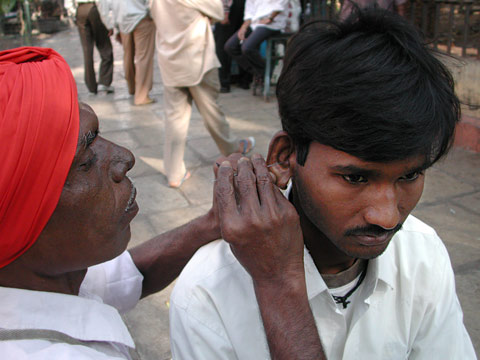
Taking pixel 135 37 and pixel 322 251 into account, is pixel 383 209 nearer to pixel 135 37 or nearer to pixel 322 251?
pixel 322 251

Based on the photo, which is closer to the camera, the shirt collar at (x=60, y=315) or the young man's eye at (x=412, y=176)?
the shirt collar at (x=60, y=315)

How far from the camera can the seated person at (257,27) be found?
262 inches

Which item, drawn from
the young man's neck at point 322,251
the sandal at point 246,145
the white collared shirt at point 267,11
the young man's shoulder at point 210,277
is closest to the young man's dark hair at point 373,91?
the young man's neck at point 322,251

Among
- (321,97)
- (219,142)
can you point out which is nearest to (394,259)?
(321,97)

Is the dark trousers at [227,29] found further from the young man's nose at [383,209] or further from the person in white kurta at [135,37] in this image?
the young man's nose at [383,209]

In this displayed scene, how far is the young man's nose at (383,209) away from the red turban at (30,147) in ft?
2.67

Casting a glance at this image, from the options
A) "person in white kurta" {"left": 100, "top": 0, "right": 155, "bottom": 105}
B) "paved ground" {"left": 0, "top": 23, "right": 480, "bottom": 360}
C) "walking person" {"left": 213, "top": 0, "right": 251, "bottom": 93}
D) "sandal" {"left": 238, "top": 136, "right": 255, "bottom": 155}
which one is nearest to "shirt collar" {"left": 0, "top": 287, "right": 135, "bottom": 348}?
"paved ground" {"left": 0, "top": 23, "right": 480, "bottom": 360}

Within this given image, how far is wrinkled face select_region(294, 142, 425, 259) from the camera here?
1.41 meters

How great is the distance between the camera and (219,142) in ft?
16.1

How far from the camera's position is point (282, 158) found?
167cm

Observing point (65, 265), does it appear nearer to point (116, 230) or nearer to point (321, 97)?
point (116, 230)

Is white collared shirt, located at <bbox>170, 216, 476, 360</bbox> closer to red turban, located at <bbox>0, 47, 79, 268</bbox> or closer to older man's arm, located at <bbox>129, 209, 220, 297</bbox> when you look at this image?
older man's arm, located at <bbox>129, 209, 220, 297</bbox>

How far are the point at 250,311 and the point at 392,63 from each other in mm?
831

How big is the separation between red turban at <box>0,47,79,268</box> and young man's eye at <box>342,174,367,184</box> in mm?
753
